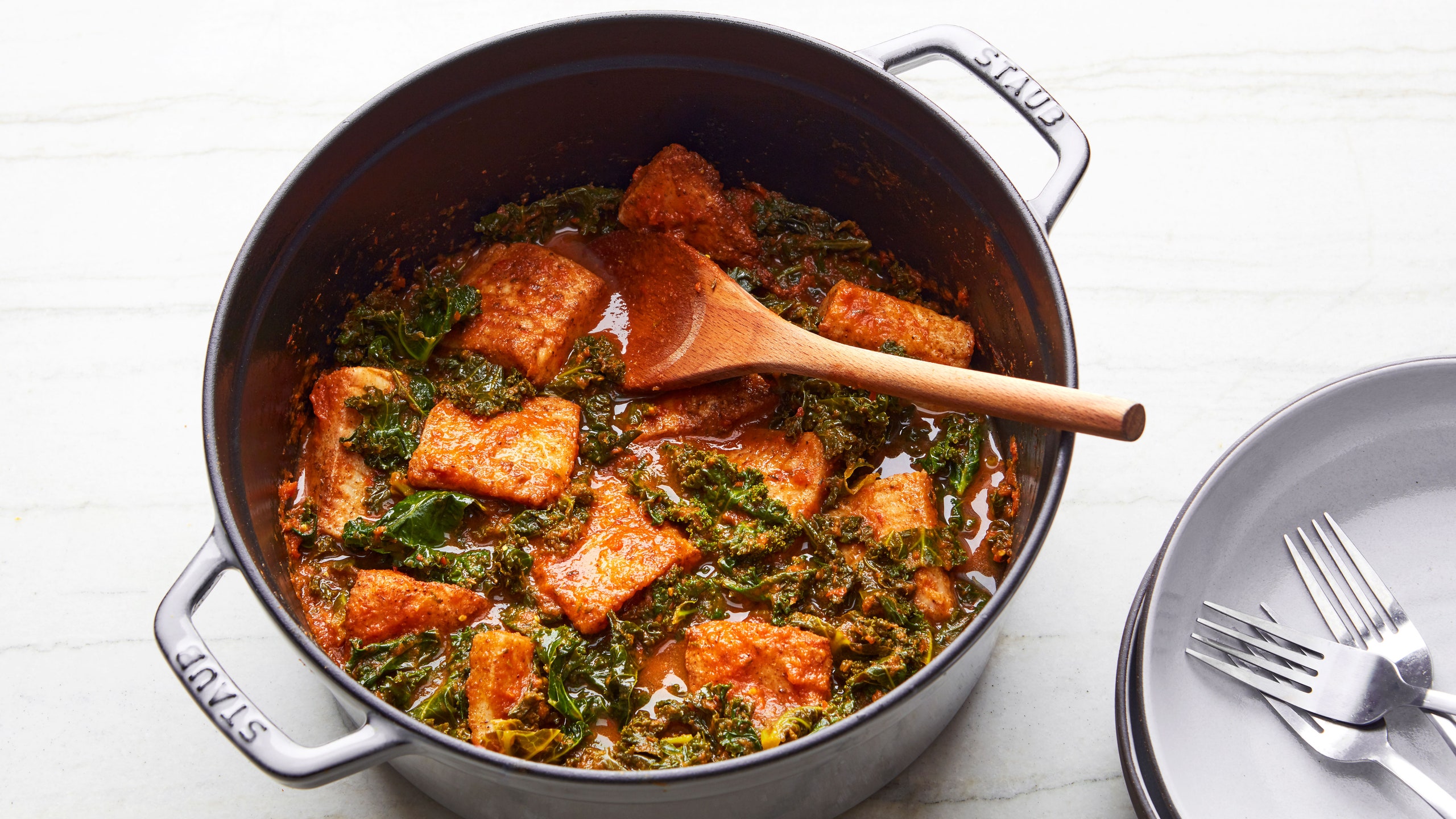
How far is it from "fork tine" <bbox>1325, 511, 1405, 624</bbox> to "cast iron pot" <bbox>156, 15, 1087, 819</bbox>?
892mm

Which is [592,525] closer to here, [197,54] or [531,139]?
[531,139]

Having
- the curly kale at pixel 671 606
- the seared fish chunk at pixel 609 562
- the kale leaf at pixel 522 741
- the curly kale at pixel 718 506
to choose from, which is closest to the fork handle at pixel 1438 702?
the curly kale at pixel 718 506

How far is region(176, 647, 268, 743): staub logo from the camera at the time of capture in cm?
247

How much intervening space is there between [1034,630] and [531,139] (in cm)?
238

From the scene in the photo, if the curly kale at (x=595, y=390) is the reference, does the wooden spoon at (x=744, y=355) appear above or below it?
above

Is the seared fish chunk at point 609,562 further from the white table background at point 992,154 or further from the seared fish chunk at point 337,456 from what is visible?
the white table background at point 992,154

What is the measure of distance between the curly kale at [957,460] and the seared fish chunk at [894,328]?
0.22m

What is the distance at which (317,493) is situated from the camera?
3.66 meters

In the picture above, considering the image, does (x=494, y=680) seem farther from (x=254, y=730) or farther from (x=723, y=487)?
(x=723, y=487)

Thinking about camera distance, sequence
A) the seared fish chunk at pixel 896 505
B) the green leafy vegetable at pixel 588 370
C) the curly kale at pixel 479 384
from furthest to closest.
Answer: the green leafy vegetable at pixel 588 370, the curly kale at pixel 479 384, the seared fish chunk at pixel 896 505

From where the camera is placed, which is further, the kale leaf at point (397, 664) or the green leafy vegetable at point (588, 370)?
the green leafy vegetable at point (588, 370)

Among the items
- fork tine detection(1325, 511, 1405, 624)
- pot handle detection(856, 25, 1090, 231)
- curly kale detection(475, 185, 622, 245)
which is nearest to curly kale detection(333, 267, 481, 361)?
curly kale detection(475, 185, 622, 245)

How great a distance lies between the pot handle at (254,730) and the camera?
2.45 m

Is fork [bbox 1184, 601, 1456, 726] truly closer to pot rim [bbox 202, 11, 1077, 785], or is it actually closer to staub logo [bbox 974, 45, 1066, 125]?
pot rim [bbox 202, 11, 1077, 785]
